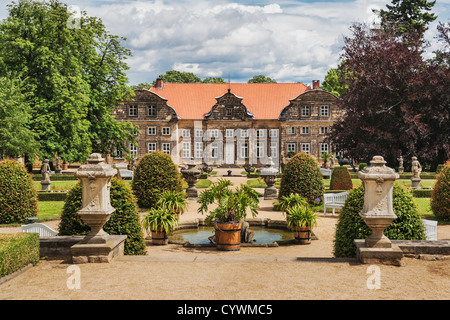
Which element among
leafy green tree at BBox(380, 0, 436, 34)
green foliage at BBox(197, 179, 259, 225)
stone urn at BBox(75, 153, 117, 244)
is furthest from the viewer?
leafy green tree at BBox(380, 0, 436, 34)

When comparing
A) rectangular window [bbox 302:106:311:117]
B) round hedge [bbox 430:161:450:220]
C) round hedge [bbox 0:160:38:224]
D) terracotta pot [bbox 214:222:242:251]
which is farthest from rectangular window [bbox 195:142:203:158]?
terracotta pot [bbox 214:222:242:251]

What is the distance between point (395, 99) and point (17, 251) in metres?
29.2

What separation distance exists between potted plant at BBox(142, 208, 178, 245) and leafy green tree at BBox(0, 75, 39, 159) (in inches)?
640

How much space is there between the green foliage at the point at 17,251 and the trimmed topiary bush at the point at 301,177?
32.3ft

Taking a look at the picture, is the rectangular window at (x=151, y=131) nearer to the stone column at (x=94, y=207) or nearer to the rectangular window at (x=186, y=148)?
the rectangular window at (x=186, y=148)

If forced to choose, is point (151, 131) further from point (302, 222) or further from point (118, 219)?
point (118, 219)

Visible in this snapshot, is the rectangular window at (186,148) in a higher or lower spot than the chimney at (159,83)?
lower

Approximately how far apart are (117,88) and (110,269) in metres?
24.6

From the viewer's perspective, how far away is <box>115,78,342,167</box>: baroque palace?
44.6 m

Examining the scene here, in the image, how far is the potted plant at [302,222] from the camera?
1030cm

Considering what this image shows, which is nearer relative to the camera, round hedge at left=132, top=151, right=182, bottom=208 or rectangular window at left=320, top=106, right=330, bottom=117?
round hedge at left=132, top=151, right=182, bottom=208

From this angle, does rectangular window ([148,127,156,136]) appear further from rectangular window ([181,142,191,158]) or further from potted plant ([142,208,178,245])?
potted plant ([142,208,178,245])

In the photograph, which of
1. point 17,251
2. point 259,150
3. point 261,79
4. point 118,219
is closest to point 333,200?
point 118,219

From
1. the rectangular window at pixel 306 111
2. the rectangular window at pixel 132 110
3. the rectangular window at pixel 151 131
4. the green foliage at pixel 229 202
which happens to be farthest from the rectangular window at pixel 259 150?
the green foliage at pixel 229 202
